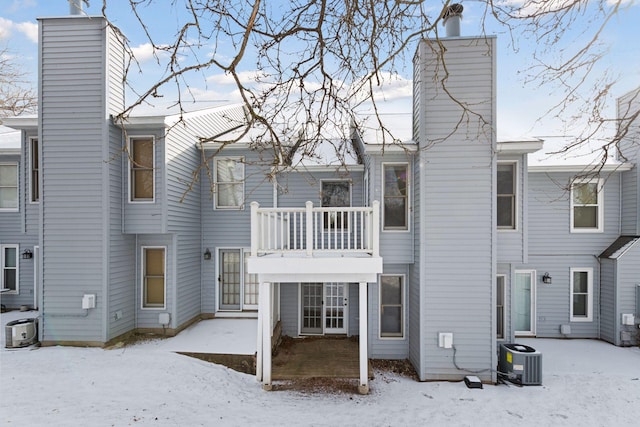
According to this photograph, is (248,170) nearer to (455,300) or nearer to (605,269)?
(455,300)

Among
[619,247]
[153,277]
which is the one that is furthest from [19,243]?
[619,247]

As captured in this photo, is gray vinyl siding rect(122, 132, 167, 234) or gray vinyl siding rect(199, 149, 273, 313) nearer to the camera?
gray vinyl siding rect(122, 132, 167, 234)

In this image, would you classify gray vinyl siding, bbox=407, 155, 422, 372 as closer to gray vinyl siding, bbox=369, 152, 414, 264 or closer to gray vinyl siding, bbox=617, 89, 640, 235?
gray vinyl siding, bbox=369, 152, 414, 264

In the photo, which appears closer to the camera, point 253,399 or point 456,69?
point 253,399

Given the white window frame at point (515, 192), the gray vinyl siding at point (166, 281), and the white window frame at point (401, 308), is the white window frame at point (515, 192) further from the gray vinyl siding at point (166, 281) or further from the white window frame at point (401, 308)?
the gray vinyl siding at point (166, 281)

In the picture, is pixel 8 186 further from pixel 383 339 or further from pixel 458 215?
pixel 458 215

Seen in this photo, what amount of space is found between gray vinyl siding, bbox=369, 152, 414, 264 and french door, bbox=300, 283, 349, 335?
239cm

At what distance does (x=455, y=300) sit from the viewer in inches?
287

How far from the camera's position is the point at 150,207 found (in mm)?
8688

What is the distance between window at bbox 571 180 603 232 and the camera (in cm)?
980

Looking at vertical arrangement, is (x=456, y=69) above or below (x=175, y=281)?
above

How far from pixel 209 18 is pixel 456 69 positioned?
5.62 metres

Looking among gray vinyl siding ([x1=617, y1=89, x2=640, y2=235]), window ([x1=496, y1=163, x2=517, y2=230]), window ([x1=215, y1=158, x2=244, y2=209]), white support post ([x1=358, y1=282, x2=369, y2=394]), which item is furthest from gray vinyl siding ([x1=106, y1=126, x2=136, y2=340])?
gray vinyl siding ([x1=617, y1=89, x2=640, y2=235])

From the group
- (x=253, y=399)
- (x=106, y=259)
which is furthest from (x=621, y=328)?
(x=106, y=259)
